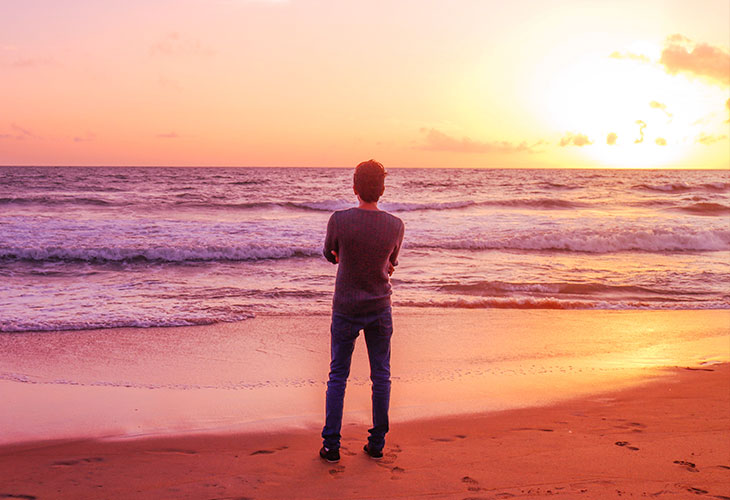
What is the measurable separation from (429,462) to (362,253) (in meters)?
1.34

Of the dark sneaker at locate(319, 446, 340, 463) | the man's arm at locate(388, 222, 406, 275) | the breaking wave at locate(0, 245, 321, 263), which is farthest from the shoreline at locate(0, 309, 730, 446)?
the breaking wave at locate(0, 245, 321, 263)

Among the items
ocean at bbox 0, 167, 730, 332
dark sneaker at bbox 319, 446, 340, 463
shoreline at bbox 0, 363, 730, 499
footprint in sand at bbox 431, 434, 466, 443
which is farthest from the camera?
ocean at bbox 0, 167, 730, 332

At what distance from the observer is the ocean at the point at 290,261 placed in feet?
30.2

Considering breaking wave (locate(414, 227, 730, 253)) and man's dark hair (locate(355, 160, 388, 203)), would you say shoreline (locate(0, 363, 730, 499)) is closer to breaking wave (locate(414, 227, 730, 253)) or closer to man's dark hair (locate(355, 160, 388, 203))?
man's dark hair (locate(355, 160, 388, 203))

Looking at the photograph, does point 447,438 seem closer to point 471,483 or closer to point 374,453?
point 374,453

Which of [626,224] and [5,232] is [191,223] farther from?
[626,224]

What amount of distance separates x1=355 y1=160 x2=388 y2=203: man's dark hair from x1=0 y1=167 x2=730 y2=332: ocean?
493 cm

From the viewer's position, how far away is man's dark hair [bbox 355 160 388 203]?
3.49m

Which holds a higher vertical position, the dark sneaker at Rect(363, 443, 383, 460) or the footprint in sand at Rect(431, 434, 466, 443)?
the dark sneaker at Rect(363, 443, 383, 460)

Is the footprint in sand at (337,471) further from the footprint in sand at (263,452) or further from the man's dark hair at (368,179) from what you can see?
the man's dark hair at (368,179)

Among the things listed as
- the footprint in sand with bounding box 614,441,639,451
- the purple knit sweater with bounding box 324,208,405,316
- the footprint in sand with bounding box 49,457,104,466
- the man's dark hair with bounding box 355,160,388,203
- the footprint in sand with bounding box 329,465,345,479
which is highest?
the man's dark hair with bounding box 355,160,388,203

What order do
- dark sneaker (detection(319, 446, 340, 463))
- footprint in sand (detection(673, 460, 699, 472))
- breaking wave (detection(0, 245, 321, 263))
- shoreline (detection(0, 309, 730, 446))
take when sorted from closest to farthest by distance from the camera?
footprint in sand (detection(673, 460, 699, 472)) → dark sneaker (detection(319, 446, 340, 463)) → shoreline (detection(0, 309, 730, 446)) → breaking wave (detection(0, 245, 321, 263))

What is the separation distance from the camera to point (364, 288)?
3578mm

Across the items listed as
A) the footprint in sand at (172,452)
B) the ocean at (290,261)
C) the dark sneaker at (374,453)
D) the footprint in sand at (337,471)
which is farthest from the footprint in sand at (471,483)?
the ocean at (290,261)
